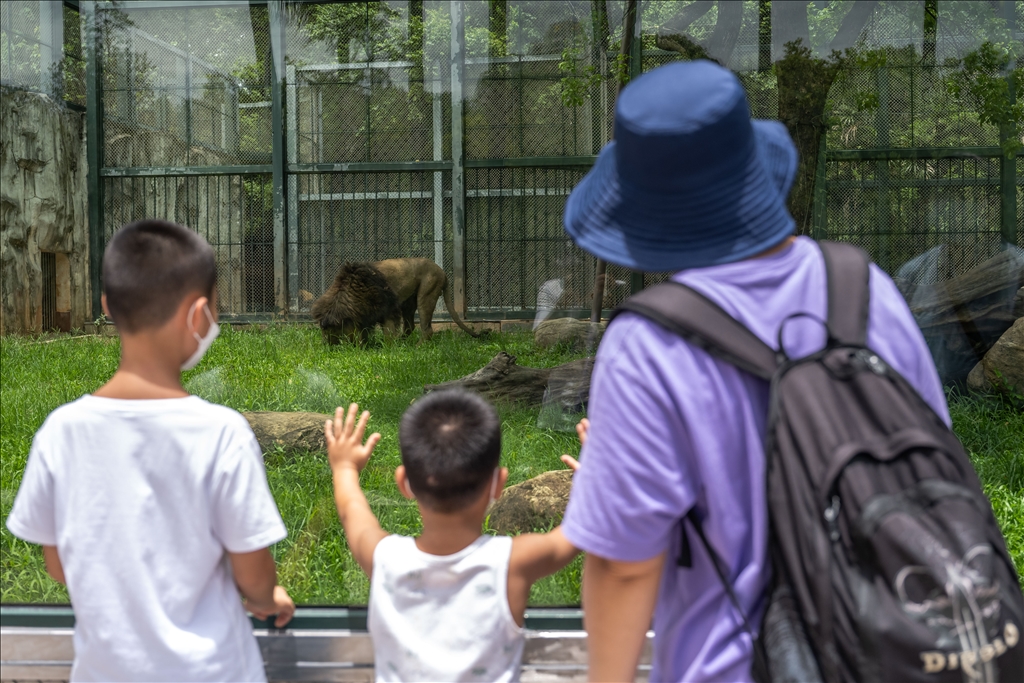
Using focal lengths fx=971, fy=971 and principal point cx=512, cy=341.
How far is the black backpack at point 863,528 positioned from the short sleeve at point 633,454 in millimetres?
50

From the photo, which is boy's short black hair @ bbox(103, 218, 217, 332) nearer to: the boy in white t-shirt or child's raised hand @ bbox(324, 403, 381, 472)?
the boy in white t-shirt

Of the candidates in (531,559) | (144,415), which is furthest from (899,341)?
(144,415)

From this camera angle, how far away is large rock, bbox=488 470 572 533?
307cm

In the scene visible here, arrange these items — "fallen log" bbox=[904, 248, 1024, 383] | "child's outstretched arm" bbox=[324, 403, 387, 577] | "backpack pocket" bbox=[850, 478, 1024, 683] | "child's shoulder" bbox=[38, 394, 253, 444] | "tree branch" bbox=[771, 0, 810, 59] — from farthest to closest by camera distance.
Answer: "fallen log" bbox=[904, 248, 1024, 383]
"tree branch" bbox=[771, 0, 810, 59]
"child's outstretched arm" bbox=[324, 403, 387, 577]
"child's shoulder" bbox=[38, 394, 253, 444]
"backpack pocket" bbox=[850, 478, 1024, 683]

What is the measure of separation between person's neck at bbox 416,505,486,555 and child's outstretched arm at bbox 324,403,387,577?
5.5 inches

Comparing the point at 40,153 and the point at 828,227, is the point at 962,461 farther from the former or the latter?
the point at 40,153

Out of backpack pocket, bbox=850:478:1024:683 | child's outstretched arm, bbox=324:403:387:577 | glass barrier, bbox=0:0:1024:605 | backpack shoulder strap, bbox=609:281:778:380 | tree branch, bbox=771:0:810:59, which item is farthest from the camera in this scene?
tree branch, bbox=771:0:810:59

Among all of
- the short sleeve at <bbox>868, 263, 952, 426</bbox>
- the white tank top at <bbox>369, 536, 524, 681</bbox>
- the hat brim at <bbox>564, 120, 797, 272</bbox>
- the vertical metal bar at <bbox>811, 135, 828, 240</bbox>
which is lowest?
the white tank top at <bbox>369, 536, 524, 681</bbox>

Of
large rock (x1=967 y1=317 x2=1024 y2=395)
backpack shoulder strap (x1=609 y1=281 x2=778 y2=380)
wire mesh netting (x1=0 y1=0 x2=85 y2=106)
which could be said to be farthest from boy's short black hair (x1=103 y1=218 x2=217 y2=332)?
large rock (x1=967 y1=317 x2=1024 y2=395)

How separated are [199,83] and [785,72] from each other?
1954mm

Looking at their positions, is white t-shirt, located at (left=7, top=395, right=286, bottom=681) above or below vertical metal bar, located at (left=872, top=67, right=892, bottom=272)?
below

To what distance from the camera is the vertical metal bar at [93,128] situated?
315 centimetres

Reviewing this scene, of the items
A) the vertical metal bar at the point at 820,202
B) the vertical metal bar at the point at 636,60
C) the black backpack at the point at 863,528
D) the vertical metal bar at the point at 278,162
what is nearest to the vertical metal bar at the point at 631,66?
the vertical metal bar at the point at 636,60

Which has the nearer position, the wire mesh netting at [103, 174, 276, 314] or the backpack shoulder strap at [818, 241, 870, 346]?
the backpack shoulder strap at [818, 241, 870, 346]
